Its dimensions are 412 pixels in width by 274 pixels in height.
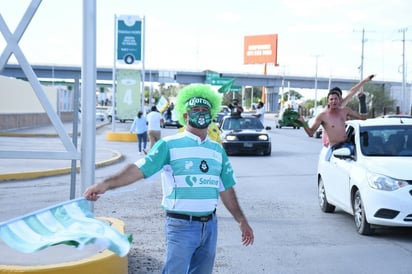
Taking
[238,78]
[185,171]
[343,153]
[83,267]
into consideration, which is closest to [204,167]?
[185,171]

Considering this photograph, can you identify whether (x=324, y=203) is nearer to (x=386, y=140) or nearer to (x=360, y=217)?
(x=386, y=140)

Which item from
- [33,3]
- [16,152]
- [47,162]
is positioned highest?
[33,3]

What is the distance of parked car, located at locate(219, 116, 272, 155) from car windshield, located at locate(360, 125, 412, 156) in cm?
1246

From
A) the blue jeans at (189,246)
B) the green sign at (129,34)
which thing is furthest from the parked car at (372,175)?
the green sign at (129,34)

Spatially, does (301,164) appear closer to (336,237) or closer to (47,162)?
(47,162)

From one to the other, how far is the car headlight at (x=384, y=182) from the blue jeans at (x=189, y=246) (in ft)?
13.9

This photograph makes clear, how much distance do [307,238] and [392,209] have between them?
122 cm

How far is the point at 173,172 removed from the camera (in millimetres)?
4137

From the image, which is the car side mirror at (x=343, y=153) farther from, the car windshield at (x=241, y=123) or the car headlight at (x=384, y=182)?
the car windshield at (x=241, y=123)

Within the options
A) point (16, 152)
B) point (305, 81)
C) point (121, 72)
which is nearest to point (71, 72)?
point (305, 81)

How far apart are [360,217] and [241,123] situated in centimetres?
1469

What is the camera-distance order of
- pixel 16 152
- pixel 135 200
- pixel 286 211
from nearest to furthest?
1. pixel 16 152
2. pixel 286 211
3. pixel 135 200

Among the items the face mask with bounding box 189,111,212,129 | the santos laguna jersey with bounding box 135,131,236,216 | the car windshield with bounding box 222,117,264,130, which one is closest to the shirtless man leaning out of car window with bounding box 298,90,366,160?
the face mask with bounding box 189,111,212,129

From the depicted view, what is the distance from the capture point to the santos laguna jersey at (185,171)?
4105mm
